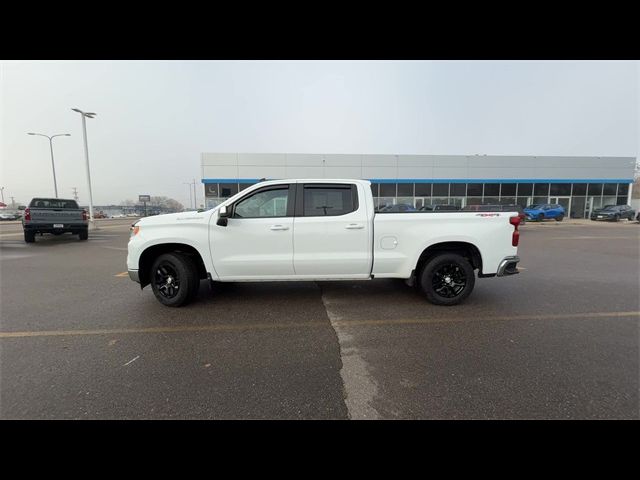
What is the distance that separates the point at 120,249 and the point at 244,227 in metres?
9.15

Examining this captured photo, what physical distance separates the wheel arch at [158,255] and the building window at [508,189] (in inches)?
1258

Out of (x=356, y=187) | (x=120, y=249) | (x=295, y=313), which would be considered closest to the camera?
(x=295, y=313)

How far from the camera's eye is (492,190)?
94.7 feet

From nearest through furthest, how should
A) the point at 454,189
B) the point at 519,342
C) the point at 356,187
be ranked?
the point at 519,342 → the point at 356,187 → the point at 454,189

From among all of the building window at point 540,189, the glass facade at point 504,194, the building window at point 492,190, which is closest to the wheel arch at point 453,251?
the glass facade at point 504,194

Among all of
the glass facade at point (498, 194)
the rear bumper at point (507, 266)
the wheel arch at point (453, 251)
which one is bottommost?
the rear bumper at point (507, 266)

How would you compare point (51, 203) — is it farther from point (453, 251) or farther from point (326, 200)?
point (453, 251)

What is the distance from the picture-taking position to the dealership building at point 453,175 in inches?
1041

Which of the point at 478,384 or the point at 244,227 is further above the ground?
the point at 244,227

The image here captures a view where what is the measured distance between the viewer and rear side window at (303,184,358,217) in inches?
179

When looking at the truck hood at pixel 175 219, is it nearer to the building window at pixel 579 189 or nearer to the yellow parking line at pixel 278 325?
the yellow parking line at pixel 278 325

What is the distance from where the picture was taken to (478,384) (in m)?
2.63
